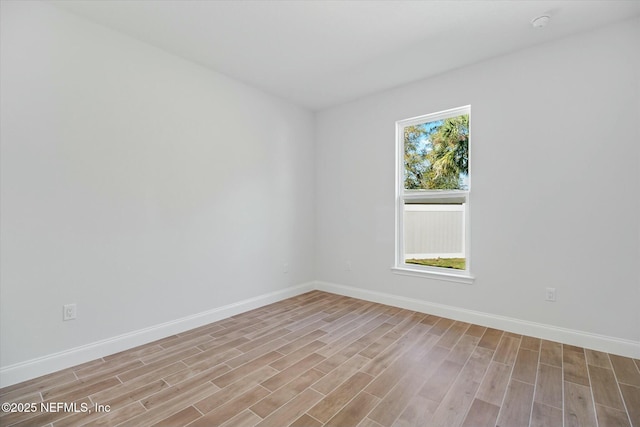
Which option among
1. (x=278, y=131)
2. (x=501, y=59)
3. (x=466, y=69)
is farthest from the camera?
(x=278, y=131)

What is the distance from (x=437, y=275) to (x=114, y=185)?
11.1 ft

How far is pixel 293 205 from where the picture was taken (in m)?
4.31

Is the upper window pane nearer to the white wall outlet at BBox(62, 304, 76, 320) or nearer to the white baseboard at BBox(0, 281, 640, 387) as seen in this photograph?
the white baseboard at BBox(0, 281, 640, 387)

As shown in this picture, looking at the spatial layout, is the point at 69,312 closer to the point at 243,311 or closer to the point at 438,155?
the point at 243,311

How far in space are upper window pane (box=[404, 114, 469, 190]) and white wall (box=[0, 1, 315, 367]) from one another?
6.26ft

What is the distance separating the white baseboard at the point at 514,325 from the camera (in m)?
2.44

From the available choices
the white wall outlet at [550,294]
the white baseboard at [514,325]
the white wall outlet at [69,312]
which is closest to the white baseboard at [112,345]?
the white wall outlet at [69,312]

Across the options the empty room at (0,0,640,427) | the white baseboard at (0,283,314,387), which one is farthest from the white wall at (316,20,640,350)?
the white baseboard at (0,283,314,387)

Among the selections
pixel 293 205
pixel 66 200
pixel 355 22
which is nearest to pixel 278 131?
pixel 293 205

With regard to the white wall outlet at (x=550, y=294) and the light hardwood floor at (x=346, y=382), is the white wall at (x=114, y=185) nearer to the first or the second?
the light hardwood floor at (x=346, y=382)

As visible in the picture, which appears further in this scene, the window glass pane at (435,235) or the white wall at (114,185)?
the window glass pane at (435,235)

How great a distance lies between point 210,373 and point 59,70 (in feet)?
8.51

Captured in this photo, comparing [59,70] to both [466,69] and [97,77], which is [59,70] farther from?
[466,69]

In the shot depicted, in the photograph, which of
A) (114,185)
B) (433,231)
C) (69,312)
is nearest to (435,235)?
(433,231)
